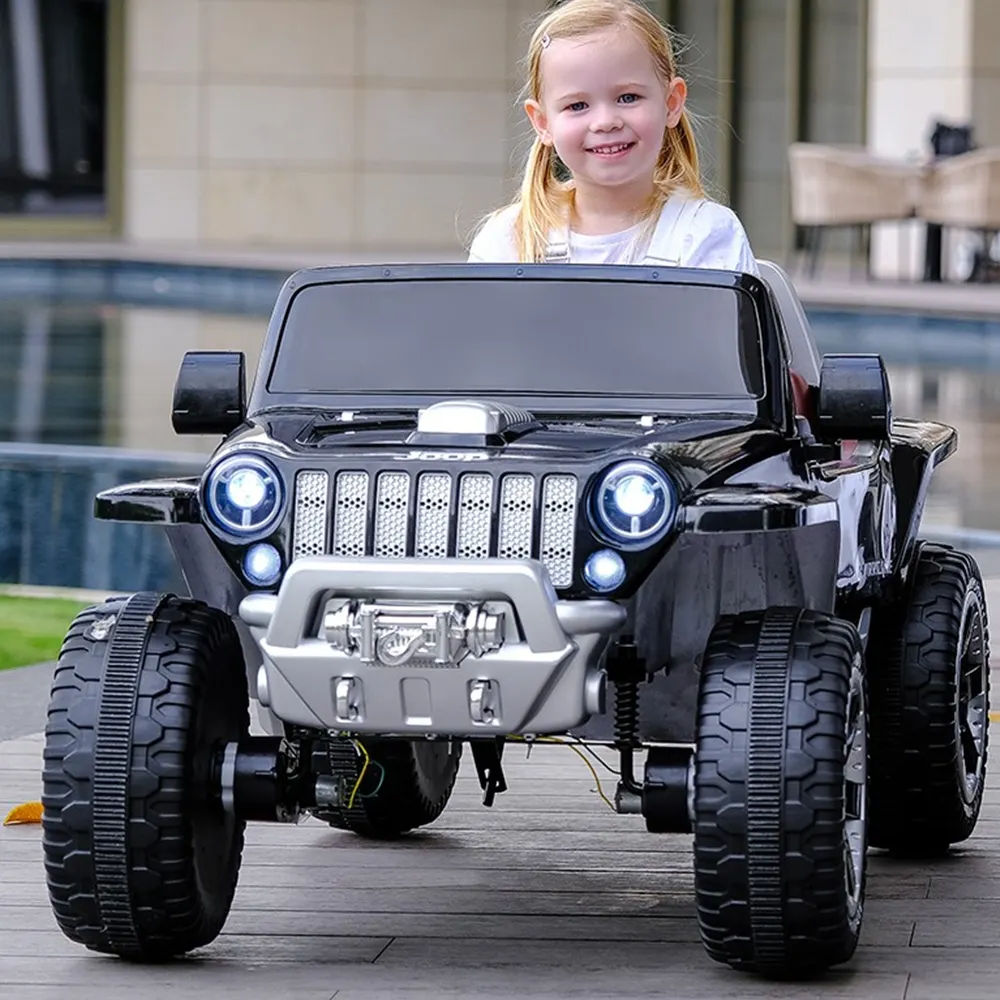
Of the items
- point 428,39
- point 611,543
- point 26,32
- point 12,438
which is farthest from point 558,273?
point 26,32

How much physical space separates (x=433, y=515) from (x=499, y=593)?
22cm

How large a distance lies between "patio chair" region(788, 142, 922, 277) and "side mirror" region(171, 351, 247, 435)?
16.1m

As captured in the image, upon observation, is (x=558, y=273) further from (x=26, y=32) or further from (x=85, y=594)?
(x=26, y=32)

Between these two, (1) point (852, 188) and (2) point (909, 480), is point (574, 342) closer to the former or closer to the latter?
(2) point (909, 480)

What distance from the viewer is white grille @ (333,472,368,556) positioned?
3906 mm

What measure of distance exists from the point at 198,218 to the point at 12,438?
50.5 ft

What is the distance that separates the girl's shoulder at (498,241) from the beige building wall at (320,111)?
22217 millimetres

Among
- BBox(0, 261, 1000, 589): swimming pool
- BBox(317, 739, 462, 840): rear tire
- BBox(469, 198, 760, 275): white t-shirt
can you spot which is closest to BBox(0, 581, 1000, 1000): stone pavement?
BBox(317, 739, 462, 840): rear tire

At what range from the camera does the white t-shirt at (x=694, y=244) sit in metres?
4.69

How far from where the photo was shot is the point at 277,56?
2714cm

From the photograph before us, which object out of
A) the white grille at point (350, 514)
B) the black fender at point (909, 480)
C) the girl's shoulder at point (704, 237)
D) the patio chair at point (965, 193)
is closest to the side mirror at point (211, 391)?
the white grille at point (350, 514)

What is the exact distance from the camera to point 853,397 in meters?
4.36

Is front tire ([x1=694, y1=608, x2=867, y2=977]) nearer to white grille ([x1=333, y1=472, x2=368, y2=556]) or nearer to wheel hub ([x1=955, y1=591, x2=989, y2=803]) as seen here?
white grille ([x1=333, y1=472, x2=368, y2=556])

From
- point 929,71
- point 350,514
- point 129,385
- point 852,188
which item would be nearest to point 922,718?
point 350,514
